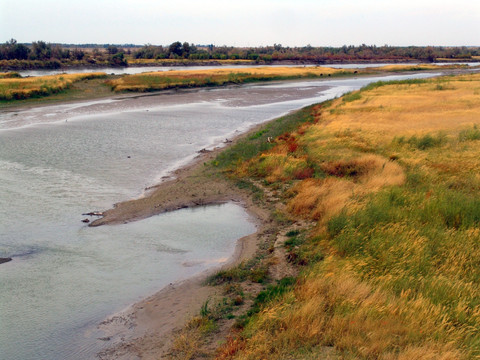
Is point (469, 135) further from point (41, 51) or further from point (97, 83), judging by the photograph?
point (41, 51)

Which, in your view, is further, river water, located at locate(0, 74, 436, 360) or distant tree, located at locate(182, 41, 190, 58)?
distant tree, located at locate(182, 41, 190, 58)

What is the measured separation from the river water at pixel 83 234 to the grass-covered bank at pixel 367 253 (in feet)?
6.05

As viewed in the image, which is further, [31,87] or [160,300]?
[31,87]

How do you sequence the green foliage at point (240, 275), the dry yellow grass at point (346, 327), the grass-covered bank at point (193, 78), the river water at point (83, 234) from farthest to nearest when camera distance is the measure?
1. the grass-covered bank at point (193, 78)
2. the green foliage at point (240, 275)
3. the river water at point (83, 234)
4. the dry yellow grass at point (346, 327)

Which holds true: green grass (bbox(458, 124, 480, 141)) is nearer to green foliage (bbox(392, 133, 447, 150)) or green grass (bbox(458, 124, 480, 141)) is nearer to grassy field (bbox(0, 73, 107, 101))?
green foliage (bbox(392, 133, 447, 150))

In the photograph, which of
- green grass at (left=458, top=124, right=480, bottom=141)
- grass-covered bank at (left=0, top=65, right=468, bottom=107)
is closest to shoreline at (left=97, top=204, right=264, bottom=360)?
green grass at (left=458, top=124, right=480, bottom=141)

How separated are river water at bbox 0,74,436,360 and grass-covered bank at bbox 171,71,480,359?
1.84m

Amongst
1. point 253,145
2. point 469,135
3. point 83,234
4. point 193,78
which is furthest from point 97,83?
point 83,234

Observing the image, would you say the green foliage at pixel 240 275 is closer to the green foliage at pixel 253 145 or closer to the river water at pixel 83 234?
the river water at pixel 83 234

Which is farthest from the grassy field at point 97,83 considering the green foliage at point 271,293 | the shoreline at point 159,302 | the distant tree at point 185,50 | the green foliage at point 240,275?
the distant tree at point 185,50

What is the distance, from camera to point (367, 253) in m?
8.56

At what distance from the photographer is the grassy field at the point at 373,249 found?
19.7 ft

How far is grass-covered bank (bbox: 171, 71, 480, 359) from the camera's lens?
604cm

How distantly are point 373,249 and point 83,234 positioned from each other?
754cm
